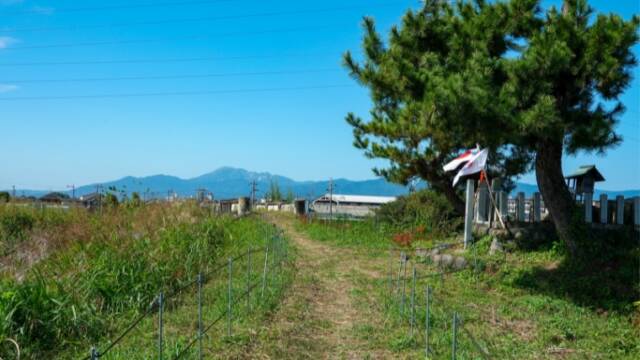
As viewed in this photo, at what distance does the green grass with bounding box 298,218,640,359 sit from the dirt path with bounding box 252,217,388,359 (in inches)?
6.0

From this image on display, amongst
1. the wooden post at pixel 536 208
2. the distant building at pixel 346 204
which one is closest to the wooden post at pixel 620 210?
the wooden post at pixel 536 208

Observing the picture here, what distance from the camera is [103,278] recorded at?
25.3ft

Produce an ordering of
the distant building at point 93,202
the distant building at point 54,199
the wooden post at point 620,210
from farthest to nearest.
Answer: the distant building at point 54,199 < the distant building at point 93,202 < the wooden post at point 620,210

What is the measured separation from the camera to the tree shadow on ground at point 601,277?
27.3ft

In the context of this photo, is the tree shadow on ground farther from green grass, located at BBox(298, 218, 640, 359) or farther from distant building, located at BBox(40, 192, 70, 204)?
distant building, located at BBox(40, 192, 70, 204)

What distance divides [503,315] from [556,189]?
3.34 metres

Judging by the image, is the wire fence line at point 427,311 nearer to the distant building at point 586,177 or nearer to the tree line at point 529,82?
the tree line at point 529,82

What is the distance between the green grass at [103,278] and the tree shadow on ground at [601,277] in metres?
4.29

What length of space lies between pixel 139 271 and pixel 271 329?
A: 110 inches

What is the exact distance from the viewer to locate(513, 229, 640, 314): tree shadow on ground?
27.3 ft

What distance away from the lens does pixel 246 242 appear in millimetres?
13266

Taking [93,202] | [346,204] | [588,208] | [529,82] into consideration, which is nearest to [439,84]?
[529,82]

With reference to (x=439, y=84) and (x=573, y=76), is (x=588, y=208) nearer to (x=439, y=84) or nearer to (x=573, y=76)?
(x=573, y=76)

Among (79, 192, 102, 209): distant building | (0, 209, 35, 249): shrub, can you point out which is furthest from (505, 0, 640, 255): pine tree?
(79, 192, 102, 209): distant building
